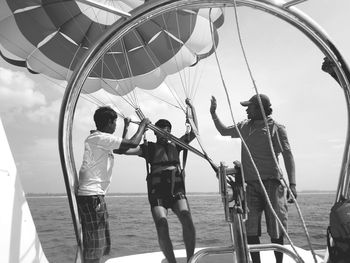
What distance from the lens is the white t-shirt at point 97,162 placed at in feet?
7.25

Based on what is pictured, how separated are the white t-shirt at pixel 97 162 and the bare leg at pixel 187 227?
78cm

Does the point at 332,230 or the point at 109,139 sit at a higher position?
the point at 109,139

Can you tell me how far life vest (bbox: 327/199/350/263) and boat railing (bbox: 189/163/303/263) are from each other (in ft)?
0.71

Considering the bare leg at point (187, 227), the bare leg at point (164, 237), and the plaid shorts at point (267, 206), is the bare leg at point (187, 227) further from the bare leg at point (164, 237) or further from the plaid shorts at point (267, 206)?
the plaid shorts at point (267, 206)

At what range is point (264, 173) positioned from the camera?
8.77 feet

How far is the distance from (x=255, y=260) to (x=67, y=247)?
847 cm

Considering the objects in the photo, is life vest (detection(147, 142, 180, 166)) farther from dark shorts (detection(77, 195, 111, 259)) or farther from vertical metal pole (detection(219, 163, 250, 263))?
vertical metal pole (detection(219, 163, 250, 263))

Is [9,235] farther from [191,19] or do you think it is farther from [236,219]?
[191,19]

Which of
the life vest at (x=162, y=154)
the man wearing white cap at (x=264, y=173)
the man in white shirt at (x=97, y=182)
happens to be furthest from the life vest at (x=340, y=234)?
the life vest at (x=162, y=154)

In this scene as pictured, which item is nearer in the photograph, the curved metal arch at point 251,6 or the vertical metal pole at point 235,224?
the vertical metal pole at point 235,224

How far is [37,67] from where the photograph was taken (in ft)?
17.9

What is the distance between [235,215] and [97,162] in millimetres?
1330

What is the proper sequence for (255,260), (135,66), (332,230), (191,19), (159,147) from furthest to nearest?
(135,66), (191,19), (159,147), (255,260), (332,230)

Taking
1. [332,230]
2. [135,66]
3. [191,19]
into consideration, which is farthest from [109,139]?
[135,66]
